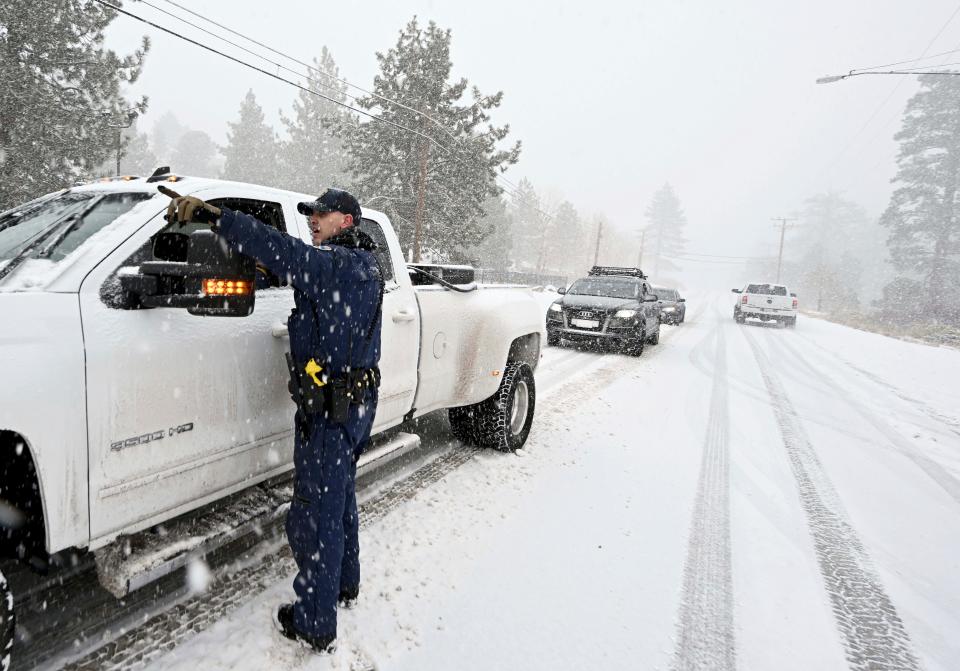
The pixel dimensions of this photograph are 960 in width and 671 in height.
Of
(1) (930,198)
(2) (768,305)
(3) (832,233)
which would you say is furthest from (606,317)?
(3) (832,233)

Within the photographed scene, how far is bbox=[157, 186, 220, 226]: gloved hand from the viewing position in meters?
1.75

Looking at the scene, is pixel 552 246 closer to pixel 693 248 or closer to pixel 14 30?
pixel 14 30

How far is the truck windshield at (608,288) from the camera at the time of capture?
12.0 m

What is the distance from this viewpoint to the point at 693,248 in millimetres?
176875

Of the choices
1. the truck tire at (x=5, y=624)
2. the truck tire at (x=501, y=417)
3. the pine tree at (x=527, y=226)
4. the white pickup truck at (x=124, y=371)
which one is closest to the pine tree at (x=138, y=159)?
the pine tree at (x=527, y=226)

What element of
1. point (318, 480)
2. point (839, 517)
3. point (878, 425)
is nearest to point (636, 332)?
point (878, 425)

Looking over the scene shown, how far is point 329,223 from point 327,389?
70 centimetres

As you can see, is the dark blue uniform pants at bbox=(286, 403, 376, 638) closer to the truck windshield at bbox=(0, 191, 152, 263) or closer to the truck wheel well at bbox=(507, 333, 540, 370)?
the truck windshield at bbox=(0, 191, 152, 263)

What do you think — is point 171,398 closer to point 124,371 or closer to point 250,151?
point 124,371

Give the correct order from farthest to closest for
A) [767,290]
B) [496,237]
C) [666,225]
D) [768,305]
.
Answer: [666,225]
[496,237]
[767,290]
[768,305]

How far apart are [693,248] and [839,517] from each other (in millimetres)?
188778

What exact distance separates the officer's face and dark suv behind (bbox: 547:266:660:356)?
9.19 m

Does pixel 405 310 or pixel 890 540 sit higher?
pixel 405 310

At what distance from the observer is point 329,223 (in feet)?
7.25
